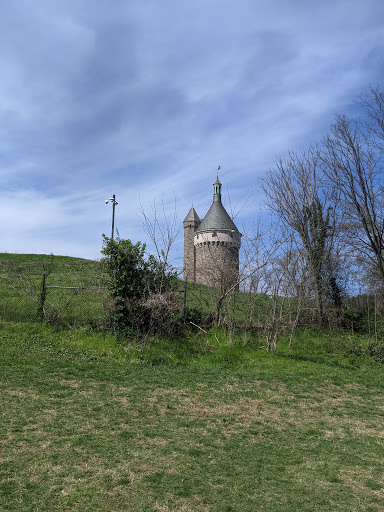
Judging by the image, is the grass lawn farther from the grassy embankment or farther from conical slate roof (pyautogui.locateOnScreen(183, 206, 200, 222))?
conical slate roof (pyautogui.locateOnScreen(183, 206, 200, 222))

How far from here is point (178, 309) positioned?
11.0m

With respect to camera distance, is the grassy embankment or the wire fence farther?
the wire fence

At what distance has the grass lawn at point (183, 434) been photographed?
3.38 m

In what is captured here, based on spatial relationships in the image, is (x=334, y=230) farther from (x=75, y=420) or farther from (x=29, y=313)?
(x=75, y=420)

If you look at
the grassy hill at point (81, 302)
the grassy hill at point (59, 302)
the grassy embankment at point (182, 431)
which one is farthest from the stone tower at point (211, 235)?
the grassy embankment at point (182, 431)

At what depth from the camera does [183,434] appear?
4.84 m

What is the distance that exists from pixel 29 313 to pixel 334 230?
A: 12.9 meters

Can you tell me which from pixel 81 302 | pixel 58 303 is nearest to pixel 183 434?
pixel 81 302

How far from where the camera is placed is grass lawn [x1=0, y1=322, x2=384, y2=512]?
133 inches

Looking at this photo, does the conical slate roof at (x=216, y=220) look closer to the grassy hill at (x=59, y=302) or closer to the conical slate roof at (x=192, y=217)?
the conical slate roof at (x=192, y=217)

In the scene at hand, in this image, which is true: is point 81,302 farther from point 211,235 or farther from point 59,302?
point 211,235

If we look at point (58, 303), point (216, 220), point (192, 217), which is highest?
point (192, 217)

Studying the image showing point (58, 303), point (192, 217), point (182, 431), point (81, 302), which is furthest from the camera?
point (192, 217)

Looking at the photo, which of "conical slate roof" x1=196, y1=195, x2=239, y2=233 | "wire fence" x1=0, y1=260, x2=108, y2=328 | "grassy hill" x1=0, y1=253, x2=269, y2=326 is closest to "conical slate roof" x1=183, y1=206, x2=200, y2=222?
"conical slate roof" x1=196, y1=195, x2=239, y2=233
